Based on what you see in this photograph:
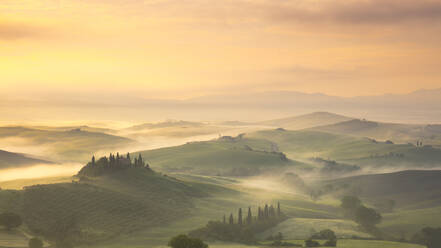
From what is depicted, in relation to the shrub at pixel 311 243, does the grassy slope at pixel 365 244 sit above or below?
below

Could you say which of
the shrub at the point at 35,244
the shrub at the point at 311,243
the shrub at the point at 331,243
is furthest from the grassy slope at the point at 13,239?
the shrub at the point at 331,243

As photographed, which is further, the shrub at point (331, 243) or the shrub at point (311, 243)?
the shrub at point (331, 243)

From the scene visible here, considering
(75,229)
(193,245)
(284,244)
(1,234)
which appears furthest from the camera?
(75,229)

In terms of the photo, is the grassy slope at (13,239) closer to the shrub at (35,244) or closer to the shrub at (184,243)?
the shrub at (35,244)

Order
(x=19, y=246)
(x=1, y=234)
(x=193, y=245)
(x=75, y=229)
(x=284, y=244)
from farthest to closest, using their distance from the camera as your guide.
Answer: (x=75, y=229) → (x=284, y=244) → (x=1, y=234) → (x=19, y=246) → (x=193, y=245)

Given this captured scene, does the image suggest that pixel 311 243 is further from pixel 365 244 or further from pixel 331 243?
pixel 365 244

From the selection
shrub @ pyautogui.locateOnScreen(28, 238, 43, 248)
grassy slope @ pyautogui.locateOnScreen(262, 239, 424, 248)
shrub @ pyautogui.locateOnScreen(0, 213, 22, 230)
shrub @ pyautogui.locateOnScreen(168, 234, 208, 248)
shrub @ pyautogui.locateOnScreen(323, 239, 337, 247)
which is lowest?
grassy slope @ pyautogui.locateOnScreen(262, 239, 424, 248)

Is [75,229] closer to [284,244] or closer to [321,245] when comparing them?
[284,244]

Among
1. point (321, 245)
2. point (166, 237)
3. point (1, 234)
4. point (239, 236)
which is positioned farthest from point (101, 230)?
point (321, 245)

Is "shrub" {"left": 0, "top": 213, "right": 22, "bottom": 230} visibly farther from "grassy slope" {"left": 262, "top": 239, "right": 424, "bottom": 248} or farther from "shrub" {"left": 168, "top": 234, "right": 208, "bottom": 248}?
"grassy slope" {"left": 262, "top": 239, "right": 424, "bottom": 248}

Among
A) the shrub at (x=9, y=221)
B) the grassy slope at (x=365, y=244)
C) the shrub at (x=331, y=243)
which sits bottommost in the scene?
the grassy slope at (x=365, y=244)

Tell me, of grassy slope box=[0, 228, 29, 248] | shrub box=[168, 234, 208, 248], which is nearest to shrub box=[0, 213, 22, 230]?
grassy slope box=[0, 228, 29, 248]
